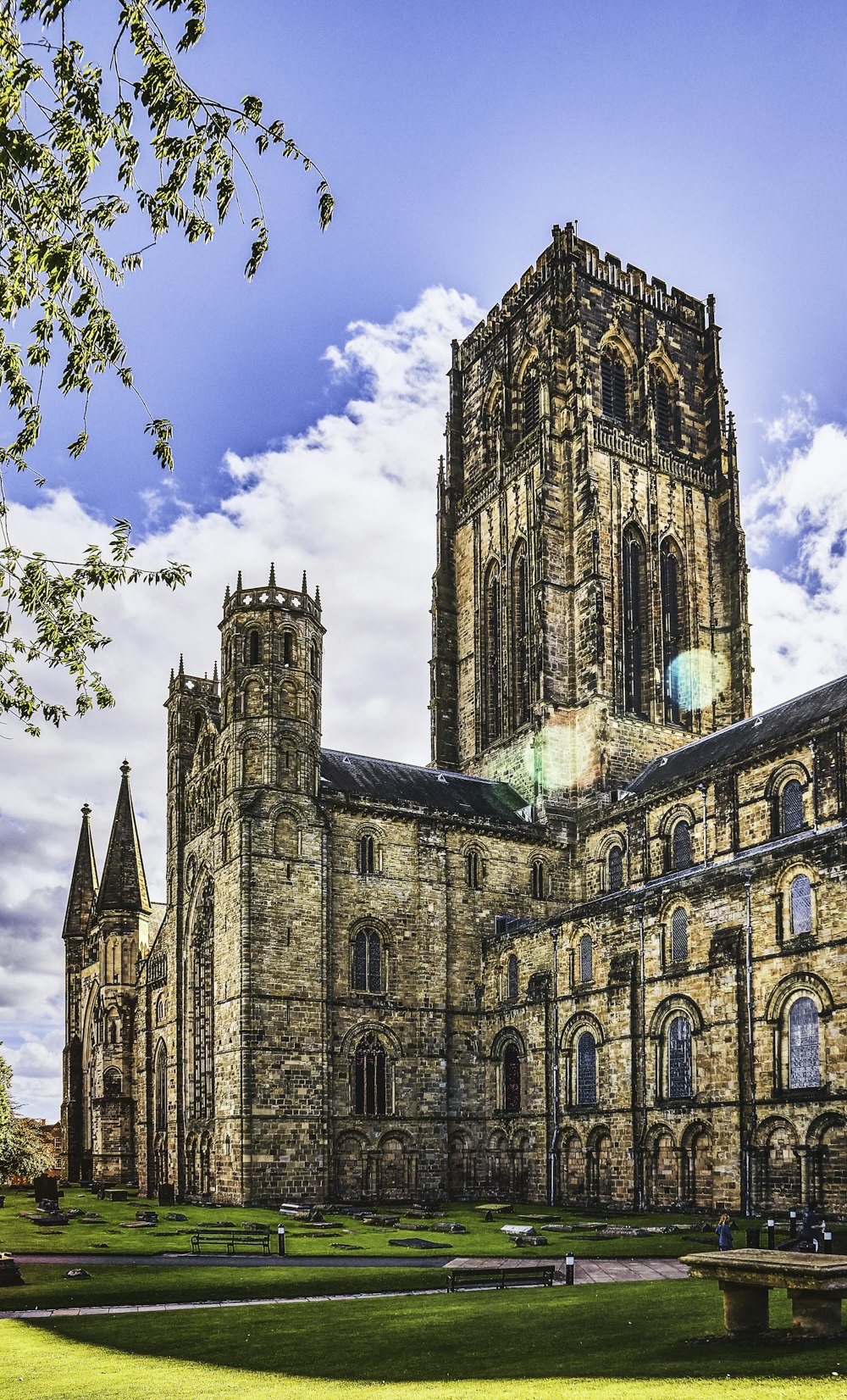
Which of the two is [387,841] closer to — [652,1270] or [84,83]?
[652,1270]

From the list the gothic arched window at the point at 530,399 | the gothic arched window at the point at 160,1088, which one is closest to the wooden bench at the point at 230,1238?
the gothic arched window at the point at 160,1088

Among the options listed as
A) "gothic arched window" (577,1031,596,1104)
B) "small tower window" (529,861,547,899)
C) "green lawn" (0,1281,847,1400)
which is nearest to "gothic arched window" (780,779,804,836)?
"gothic arched window" (577,1031,596,1104)

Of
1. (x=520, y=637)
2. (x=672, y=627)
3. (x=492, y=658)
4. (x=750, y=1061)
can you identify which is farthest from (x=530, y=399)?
(x=750, y=1061)

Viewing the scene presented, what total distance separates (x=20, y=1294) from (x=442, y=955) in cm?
3045

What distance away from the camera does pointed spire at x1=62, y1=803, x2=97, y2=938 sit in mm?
84562

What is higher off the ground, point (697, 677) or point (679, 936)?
A: point (697, 677)

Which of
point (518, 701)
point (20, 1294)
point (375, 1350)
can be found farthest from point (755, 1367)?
point (518, 701)

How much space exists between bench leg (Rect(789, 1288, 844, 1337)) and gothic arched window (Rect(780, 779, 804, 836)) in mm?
32347

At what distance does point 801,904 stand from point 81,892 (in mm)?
56844

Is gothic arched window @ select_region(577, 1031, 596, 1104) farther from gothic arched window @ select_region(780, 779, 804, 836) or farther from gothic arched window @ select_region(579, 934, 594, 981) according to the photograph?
gothic arched window @ select_region(780, 779, 804, 836)

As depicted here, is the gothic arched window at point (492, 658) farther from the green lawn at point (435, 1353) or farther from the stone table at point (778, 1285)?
the stone table at point (778, 1285)

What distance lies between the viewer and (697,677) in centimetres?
6862

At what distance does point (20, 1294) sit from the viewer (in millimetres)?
26484

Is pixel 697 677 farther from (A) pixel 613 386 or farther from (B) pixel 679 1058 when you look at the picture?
(B) pixel 679 1058
